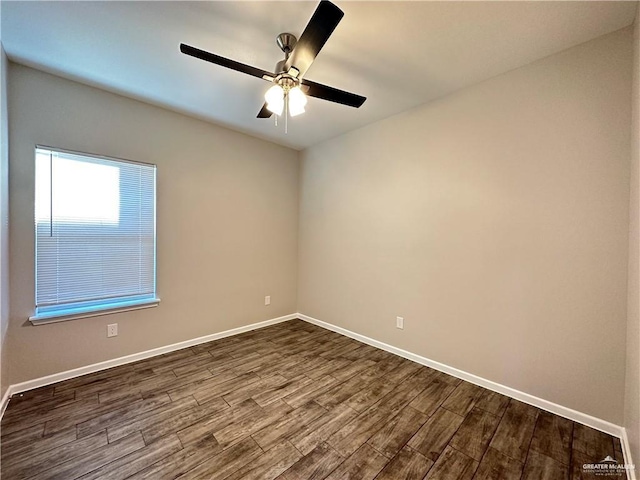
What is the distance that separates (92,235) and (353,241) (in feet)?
8.87

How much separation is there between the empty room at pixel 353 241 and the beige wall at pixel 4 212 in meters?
0.04

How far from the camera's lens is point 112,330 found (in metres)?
2.57

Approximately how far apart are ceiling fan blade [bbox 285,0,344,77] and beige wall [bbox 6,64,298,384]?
1.92 metres

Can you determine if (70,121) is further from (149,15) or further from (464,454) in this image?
(464,454)

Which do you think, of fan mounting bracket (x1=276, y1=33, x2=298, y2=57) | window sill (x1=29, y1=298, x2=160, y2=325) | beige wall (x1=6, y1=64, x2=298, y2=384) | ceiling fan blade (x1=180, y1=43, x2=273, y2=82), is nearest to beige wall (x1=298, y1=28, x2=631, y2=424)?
beige wall (x1=6, y1=64, x2=298, y2=384)

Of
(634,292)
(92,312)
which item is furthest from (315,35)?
(92,312)

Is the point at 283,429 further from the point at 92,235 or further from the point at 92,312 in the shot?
the point at 92,235

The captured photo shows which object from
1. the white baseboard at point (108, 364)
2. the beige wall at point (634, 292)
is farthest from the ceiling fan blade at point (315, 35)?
the white baseboard at point (108, 364)

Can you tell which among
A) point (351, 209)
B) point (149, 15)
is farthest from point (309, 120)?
point (149, 15)

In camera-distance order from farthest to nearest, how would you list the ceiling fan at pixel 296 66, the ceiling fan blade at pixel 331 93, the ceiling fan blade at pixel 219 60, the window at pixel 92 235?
the window at pixel 92 235 → the ceiling fan blade at pixel 331 93 → the ceiling fan blade at pixel 219 60 → the ceiling fan at pixel 296 66

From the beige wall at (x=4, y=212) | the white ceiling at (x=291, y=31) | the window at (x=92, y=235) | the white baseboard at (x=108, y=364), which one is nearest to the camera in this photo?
the white ceiling at (x=291, y=31)

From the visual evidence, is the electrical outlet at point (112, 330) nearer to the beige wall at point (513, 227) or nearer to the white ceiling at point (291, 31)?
the white ceiling at point (291, 31)

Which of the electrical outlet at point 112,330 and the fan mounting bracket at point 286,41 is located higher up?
the fan mounting bracket at point 286,41

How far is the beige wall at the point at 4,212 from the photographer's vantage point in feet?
6.15
